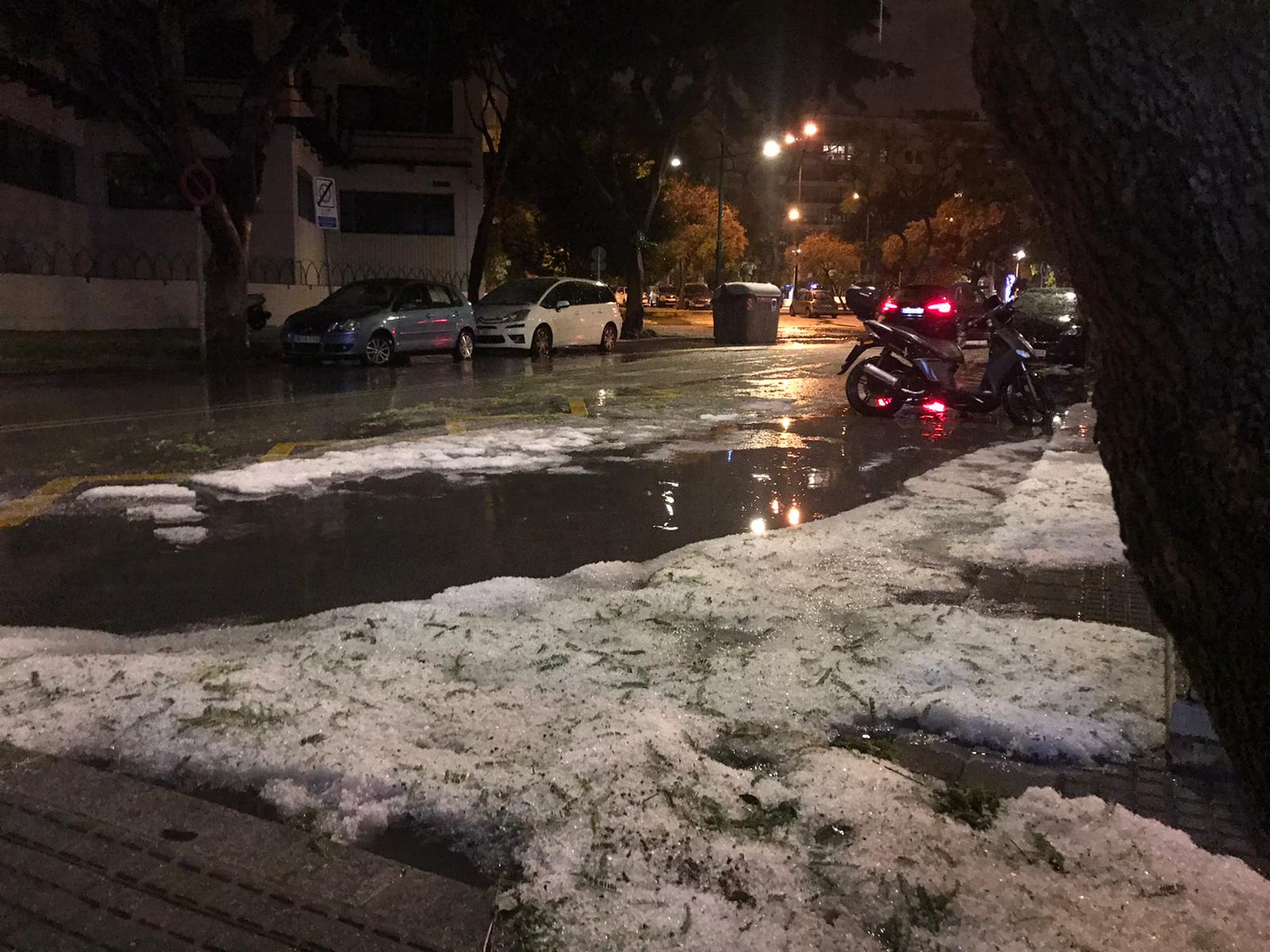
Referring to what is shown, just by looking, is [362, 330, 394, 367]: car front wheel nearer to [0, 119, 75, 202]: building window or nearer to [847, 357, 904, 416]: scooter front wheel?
[847, 357, 904, 416]: scooter front wheel

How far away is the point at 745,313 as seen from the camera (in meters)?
28.6

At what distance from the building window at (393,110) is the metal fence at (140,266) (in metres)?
4.92

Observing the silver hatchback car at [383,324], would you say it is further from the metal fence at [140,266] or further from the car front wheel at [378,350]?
the metal fence at [140,266]

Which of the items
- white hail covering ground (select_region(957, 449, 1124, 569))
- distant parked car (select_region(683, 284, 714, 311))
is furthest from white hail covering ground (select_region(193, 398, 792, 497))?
distant parked car (select_region(683, 284, 714, 311))

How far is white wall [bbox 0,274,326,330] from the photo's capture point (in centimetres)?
2139

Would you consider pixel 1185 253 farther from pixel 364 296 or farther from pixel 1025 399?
pixel 364 296

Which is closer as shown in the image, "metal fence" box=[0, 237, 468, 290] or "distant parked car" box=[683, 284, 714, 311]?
"metal fence" box=[0, 237, 468, 290]

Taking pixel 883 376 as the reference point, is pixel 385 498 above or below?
below

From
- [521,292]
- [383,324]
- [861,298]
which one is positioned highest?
[521,292]

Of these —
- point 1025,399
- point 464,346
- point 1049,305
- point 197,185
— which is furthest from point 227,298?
point 1049,305

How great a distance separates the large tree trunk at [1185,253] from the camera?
1.97 m

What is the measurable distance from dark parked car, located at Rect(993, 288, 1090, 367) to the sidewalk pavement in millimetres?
20320

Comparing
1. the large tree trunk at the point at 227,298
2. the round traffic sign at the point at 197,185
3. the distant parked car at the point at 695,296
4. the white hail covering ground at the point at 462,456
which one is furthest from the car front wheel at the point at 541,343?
the distant parked car at the point at 695,296

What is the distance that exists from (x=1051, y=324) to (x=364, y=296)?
1404cm
